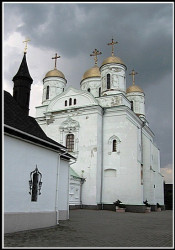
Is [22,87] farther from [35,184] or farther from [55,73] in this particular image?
[55,73]

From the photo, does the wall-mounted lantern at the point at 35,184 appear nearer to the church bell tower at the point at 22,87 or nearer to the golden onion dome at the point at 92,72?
the church bell tower at the point at 22,87

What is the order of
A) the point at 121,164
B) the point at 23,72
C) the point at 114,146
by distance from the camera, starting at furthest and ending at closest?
1. the point at 114,146
2. the point at 121,164
3. the point at 23,72

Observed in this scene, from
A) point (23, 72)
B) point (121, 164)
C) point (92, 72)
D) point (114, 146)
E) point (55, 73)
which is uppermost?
point (92, 72)

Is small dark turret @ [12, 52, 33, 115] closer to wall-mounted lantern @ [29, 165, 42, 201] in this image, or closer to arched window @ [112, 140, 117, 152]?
wall-mounted lantern @ [29, 165, 42, 201]

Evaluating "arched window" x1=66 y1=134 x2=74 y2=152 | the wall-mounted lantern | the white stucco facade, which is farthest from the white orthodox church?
the wall-mounted lantern

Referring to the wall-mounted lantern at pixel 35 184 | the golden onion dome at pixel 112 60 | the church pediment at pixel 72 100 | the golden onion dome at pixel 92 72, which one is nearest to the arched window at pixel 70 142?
the church pediment at pixel 72 100

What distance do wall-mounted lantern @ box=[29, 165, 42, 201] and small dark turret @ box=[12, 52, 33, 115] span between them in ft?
17.8

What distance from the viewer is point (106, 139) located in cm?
2883

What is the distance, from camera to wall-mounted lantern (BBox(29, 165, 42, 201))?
1209 centimetres

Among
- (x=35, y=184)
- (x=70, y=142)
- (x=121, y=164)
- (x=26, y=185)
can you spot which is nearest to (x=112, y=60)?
(x=70, y=142)

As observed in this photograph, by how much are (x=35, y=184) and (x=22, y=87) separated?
22.9ft

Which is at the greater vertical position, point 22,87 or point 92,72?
point 92,72

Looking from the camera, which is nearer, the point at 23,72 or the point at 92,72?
the point at 23,72

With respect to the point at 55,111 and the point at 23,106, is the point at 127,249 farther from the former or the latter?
the point at 55,111
